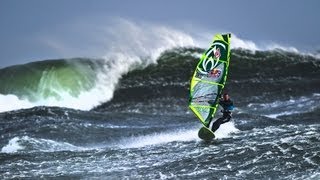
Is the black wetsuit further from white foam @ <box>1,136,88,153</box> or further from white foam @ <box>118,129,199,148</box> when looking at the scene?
white foam @ <box>1,136,88,153</box>

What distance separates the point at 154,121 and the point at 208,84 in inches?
191

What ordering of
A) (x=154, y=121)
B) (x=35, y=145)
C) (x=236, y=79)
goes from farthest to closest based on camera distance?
1. (x=236, y=79)
2. (x=154, y=121)
3. (x=35, y=145)

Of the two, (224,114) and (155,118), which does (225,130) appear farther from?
(155,118)

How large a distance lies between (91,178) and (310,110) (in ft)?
38.5

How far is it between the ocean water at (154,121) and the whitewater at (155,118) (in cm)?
4

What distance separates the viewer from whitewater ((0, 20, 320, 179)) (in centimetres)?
1536

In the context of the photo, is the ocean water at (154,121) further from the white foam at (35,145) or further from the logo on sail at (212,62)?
the logo on sail at (212,62)

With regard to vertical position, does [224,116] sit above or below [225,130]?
above

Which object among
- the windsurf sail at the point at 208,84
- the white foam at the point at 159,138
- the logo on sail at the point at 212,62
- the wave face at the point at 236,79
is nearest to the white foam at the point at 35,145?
the white foam at the point at 159,138

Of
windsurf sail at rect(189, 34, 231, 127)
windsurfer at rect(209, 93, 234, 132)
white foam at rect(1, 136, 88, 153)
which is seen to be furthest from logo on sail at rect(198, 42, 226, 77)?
white foam at rect(1, 136, 88, 153)

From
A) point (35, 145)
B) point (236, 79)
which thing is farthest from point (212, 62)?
point (236, 79)

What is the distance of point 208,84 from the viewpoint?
1952cm

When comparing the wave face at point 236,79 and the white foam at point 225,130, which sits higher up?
the wave face at point 236,79

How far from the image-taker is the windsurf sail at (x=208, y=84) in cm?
1939
